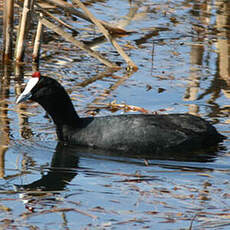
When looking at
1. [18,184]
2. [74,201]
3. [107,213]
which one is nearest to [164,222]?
[107,213]

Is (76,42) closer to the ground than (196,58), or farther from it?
farther from it

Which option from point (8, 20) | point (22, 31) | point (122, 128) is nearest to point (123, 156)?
point (122, 128)

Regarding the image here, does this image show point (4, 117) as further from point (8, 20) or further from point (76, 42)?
point (8, 20)

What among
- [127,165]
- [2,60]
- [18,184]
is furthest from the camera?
[2,60]

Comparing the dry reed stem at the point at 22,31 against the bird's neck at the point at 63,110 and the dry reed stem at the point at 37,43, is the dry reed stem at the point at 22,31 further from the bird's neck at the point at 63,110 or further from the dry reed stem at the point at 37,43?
the bird's neck at the point at 63,110

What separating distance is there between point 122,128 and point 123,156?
0.90 feet

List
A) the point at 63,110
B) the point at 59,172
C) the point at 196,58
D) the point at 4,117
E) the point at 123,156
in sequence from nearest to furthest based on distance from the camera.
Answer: the point at 59,172, the point at 123,156, the point at 63,110, the point at 4,117, the point at 196,58

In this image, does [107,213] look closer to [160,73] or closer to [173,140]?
[173,140]

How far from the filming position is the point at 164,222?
4.60m

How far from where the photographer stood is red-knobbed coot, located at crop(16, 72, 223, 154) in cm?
640

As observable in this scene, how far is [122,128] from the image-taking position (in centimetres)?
641

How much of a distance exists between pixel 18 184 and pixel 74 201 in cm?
56

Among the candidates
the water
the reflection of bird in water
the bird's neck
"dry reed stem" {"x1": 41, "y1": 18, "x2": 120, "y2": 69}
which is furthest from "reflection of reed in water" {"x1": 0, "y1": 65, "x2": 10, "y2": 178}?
"dry reed stem" {"x1": 41, "y1": 18, "x2": 120, "y2": 69}

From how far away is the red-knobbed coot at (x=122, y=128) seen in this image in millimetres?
6402
